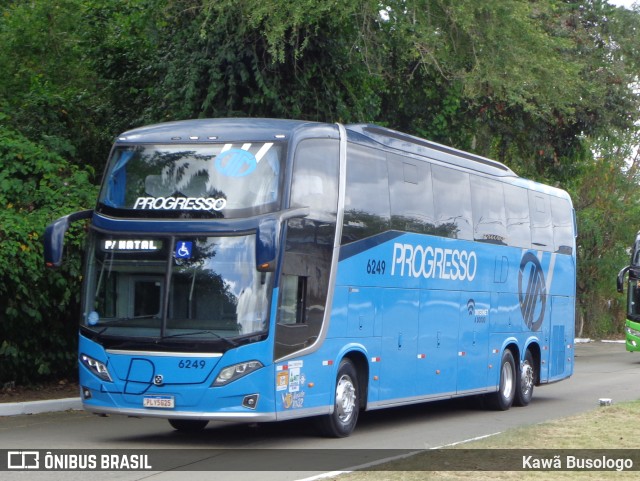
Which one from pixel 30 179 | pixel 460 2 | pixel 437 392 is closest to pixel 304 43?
pixel 460 2

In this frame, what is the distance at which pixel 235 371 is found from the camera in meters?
12.4

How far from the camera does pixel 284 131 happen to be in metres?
13.2

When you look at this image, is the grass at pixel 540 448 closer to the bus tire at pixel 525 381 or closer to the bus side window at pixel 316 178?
the bus side window at pixel 316 178

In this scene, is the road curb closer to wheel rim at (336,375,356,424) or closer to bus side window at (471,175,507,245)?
wheel rim at (336,375,356,424)

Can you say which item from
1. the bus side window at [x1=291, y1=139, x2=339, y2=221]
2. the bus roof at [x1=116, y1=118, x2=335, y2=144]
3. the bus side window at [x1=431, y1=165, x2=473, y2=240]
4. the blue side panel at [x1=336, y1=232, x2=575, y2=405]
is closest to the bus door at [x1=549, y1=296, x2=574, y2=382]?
the blue side panel at [x1=336, y1=232, x2=575, y2=405]

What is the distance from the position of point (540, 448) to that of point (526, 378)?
8679 mm

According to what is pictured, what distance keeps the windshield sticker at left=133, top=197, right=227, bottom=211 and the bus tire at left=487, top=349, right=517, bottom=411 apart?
27.2 feet

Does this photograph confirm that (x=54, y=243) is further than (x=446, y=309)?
No

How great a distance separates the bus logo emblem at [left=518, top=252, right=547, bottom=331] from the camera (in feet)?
65.2

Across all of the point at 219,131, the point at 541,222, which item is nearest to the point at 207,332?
the point at 219,131

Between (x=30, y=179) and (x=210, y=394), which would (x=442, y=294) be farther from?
(x=30, y=179)

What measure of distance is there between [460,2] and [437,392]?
7.25 metres

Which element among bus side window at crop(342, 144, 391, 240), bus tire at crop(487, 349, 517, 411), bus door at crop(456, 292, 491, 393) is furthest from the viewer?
bus tire at crop(487, 349, 517, 411)

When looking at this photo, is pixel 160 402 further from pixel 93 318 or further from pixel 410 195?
pixel 410 195
